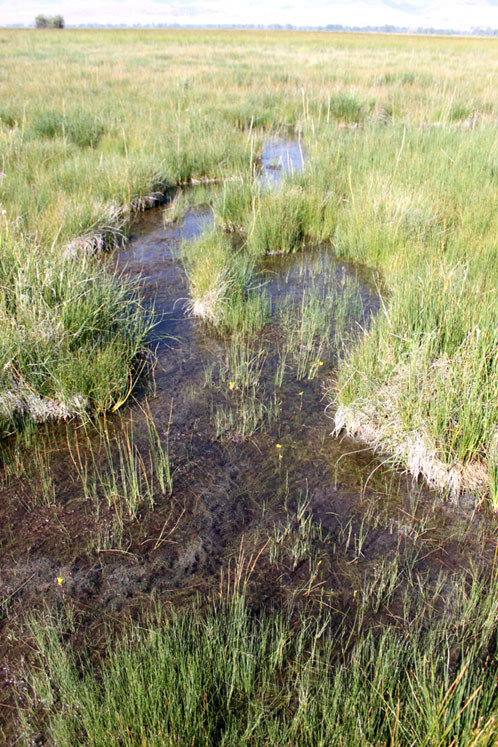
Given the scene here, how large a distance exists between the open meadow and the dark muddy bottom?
0.04 feet

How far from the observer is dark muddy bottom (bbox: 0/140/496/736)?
2.32 metres

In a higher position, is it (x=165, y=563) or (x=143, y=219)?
(x=143, y=219)

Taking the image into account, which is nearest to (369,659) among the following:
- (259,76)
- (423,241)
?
(423,241)

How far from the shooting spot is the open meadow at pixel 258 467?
177cm

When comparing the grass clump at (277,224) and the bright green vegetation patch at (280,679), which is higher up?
the grass clump at (277,224)

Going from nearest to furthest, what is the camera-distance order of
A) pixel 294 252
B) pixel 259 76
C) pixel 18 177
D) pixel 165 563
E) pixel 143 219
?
pixel 165 563
pixel 294 252
pixel 18 177
pixel 143 219
pixel 259 76

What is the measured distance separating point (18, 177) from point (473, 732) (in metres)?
7.17

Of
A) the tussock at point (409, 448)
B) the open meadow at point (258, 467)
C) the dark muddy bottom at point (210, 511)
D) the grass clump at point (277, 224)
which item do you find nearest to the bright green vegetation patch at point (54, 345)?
the open meadow at point (258, 467)

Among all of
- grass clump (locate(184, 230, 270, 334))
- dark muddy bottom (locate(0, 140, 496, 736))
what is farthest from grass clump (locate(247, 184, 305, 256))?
dark muddy bottom (locate(0, 140, 496, 736))

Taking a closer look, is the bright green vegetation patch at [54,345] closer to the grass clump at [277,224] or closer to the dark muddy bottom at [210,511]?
the dark muddy bottom at [210,511]

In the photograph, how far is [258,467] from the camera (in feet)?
10.0

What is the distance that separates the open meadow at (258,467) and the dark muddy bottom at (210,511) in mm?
13

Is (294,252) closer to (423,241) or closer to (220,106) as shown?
(423,241)

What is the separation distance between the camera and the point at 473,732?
1.42m
